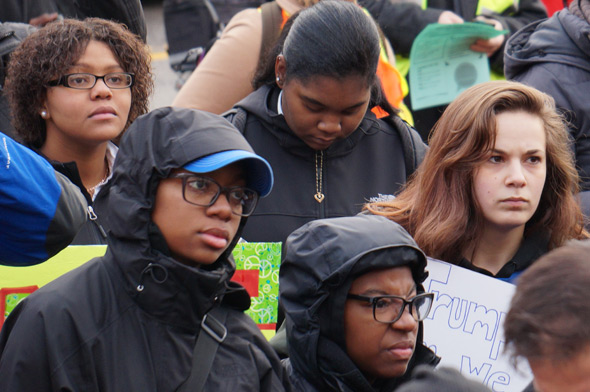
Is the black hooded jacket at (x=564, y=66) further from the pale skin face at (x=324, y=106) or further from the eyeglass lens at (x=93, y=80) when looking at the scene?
the eyeglass lens at (x=93, y=80)

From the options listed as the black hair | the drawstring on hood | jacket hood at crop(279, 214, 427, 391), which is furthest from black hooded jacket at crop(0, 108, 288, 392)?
the black hair

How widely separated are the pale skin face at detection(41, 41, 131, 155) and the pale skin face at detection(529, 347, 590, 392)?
2.45 meters

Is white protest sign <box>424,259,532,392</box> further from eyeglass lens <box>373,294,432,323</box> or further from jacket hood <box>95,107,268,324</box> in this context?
jacket hood <box>95,107,268,324</box>

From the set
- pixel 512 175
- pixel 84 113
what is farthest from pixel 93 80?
pixel 512 175

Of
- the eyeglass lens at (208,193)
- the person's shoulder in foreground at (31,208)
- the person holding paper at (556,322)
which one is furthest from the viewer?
the eyeglass lens at (208,193)

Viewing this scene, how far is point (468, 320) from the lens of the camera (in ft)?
11.1

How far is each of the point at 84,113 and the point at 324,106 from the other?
3.20 ft

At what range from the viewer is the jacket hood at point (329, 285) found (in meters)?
2.96

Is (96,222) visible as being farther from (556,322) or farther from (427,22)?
(427,22)

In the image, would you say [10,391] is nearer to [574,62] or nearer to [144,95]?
[144,95]

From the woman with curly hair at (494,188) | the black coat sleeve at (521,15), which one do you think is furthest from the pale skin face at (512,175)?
the black coat sleeve at (521,15)

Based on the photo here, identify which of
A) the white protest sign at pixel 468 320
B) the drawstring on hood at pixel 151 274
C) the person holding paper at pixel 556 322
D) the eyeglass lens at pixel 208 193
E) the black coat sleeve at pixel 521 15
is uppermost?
the person holding paper at pixel 556 322

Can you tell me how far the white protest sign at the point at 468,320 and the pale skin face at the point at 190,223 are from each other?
0.93 meters

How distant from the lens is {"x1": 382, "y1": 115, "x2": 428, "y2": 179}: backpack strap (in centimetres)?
400
